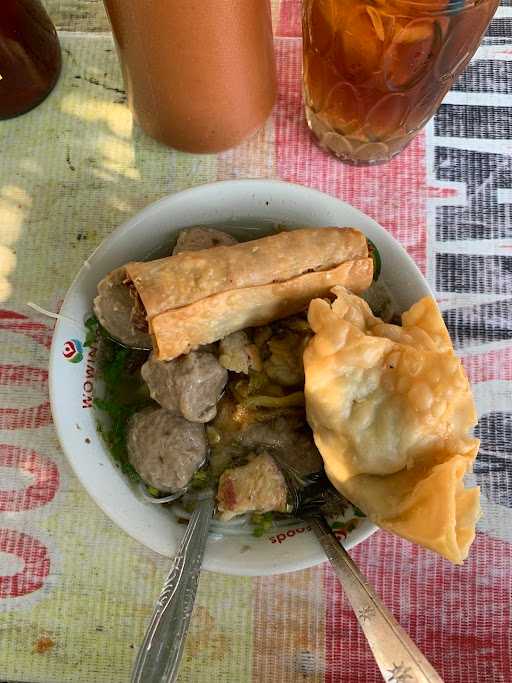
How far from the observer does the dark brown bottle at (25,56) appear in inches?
36.9

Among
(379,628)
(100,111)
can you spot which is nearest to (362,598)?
(379,628)

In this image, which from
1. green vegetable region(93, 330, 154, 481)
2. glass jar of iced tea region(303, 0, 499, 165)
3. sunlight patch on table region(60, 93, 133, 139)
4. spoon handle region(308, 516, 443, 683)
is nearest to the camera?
spoon handle region(308, 516, 443, 683)

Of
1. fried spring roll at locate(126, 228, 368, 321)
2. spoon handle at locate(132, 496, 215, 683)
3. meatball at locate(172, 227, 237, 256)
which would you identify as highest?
fried spring roll at locate(126, 228, 368, 321)

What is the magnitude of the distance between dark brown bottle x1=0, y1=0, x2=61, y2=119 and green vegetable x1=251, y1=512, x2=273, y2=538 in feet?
2.46

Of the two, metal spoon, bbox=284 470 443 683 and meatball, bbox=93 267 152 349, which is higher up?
meatball, bbox=93 267 152 349

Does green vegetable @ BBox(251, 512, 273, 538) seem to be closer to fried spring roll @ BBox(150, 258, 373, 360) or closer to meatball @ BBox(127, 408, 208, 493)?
meatball @ BBox(127, 408, 208, 493)

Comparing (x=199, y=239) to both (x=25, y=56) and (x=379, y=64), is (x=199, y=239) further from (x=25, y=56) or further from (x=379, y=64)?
(x=25, y=56)

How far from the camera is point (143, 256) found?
88 centimetres

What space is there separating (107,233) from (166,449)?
1.33ft

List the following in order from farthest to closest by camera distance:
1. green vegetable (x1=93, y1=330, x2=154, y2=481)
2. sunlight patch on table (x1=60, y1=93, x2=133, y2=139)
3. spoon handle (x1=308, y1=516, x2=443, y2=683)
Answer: sunlight patch on table (x1=60, y1=93, x2=133, y2=139) < green vegetable (x1=93, y1=330, x2=154, y2=481) < spoon handle (x1=308, y1=516, x2=443, y2=683)

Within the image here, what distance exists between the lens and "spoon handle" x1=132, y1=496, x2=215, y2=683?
2.27ft

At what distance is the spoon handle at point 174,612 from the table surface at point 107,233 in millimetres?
169

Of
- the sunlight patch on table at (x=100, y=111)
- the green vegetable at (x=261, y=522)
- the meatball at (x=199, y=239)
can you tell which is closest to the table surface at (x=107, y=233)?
the sunlight patch on table at (x=100, y=111)

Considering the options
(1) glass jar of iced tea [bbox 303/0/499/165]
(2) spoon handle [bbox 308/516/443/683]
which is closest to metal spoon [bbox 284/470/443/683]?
(2) spoon handle [bbox 308/516/443/683]
